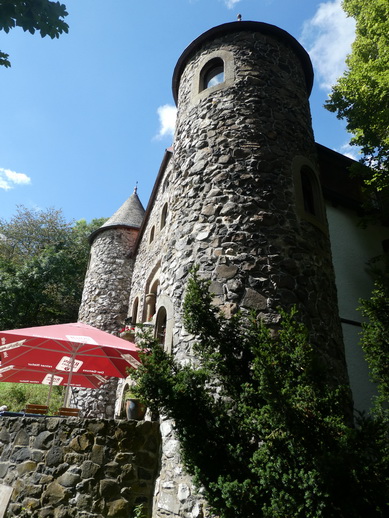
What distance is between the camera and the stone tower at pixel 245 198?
19.0 ft

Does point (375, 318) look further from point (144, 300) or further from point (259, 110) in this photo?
point (144, 300)

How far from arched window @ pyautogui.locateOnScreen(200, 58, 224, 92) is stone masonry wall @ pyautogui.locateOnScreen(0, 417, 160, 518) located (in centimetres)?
674

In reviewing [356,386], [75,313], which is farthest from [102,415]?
[75,313]

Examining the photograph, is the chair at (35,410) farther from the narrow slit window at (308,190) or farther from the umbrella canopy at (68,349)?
the narrow slit window at (308,190)

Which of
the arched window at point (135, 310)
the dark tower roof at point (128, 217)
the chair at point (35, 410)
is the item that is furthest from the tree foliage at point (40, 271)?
the chair at point (35, 410)

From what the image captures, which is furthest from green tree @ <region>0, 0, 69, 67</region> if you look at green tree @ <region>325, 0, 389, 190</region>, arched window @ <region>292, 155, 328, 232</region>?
green tree @ <region>325, 0, 389, 190</region>

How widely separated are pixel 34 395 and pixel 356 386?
40.7ft

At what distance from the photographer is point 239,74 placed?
777 centimetres

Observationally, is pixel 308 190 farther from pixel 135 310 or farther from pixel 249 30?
pixel 135 310

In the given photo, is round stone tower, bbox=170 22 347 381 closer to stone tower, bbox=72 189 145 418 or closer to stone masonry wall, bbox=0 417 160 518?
stone masonry wall, bbox=0 417 160 518

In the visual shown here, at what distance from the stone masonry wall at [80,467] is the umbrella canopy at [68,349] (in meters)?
1.60

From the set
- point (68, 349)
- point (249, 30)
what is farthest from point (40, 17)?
point (68, 349)

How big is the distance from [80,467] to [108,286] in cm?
1012

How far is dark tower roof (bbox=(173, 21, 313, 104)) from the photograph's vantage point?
8.35 m
